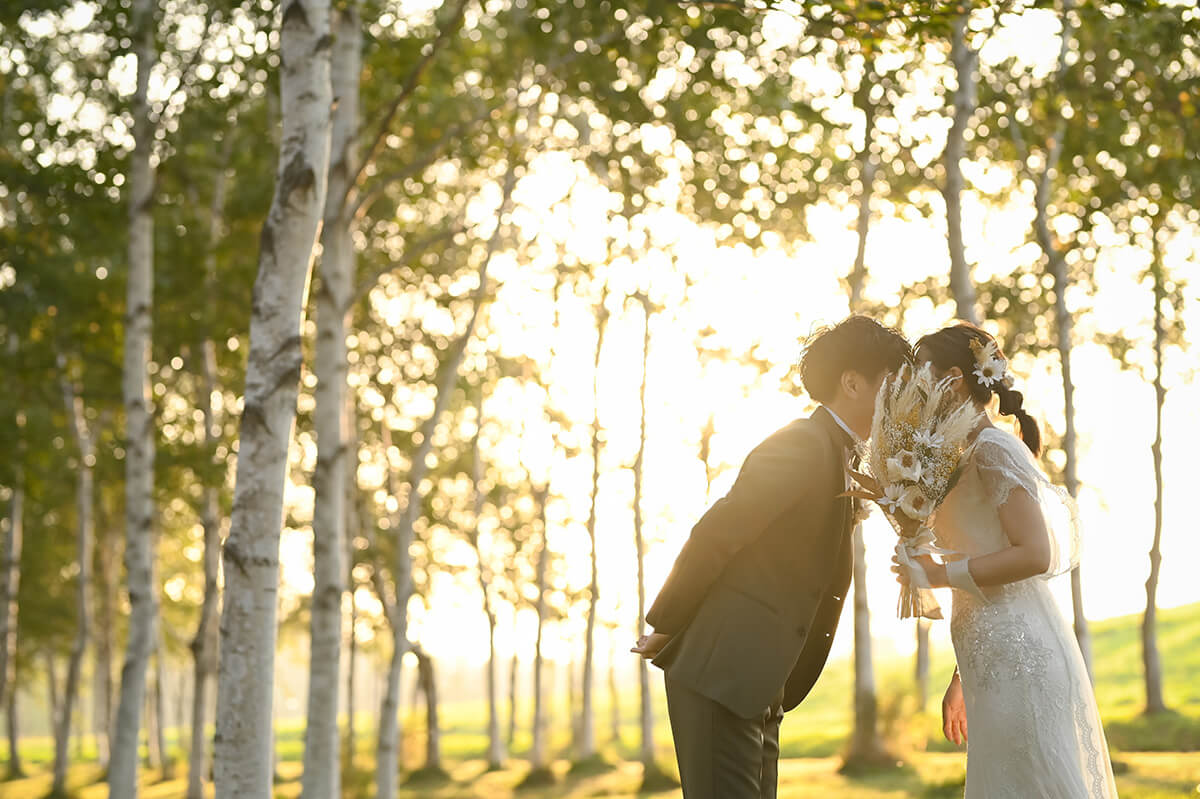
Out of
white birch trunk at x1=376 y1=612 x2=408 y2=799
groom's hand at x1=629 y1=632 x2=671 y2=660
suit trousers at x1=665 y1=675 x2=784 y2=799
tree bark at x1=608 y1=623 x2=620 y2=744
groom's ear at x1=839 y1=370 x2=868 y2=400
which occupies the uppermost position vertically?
groom's ear at x1=839 y1=370 x2=868 y2=400

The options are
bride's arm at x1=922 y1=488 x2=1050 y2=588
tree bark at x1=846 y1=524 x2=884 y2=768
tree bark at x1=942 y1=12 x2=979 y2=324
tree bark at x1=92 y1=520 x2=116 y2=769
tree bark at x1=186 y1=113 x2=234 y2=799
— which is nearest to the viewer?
bride's arm at x1=922 y1=488 x2=1050 y2=588

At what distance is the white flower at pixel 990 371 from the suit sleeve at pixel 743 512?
0.73 meters

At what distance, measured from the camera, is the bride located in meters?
4.62

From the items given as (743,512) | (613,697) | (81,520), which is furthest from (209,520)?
(613,697)

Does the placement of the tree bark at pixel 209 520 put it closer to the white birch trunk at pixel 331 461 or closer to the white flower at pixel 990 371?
the white birch trunk at pixel 331 461

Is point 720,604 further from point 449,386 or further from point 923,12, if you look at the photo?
point 449,386

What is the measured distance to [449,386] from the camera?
53.8ft

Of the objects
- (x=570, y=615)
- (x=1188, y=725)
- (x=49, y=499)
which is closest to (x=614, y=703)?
(x=570, y=615)

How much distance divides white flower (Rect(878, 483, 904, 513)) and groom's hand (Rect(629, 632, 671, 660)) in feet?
3.30

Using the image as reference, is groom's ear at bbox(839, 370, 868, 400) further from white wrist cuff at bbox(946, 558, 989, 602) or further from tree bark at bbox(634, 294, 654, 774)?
tree bark at bbox(634, 294, 654, 774)

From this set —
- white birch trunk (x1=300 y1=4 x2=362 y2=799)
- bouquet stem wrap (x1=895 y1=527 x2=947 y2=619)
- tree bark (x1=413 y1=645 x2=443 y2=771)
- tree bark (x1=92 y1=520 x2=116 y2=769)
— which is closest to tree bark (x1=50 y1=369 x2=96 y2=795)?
tree bark (x1=92 y1=520 x2=116 y2=769)

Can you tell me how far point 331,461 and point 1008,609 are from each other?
7.30 meters

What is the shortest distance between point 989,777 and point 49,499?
28.5 meters

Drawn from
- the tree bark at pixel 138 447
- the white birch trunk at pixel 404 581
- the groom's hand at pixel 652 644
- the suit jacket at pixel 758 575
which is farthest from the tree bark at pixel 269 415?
the white birch trunk at pixel 404 581
